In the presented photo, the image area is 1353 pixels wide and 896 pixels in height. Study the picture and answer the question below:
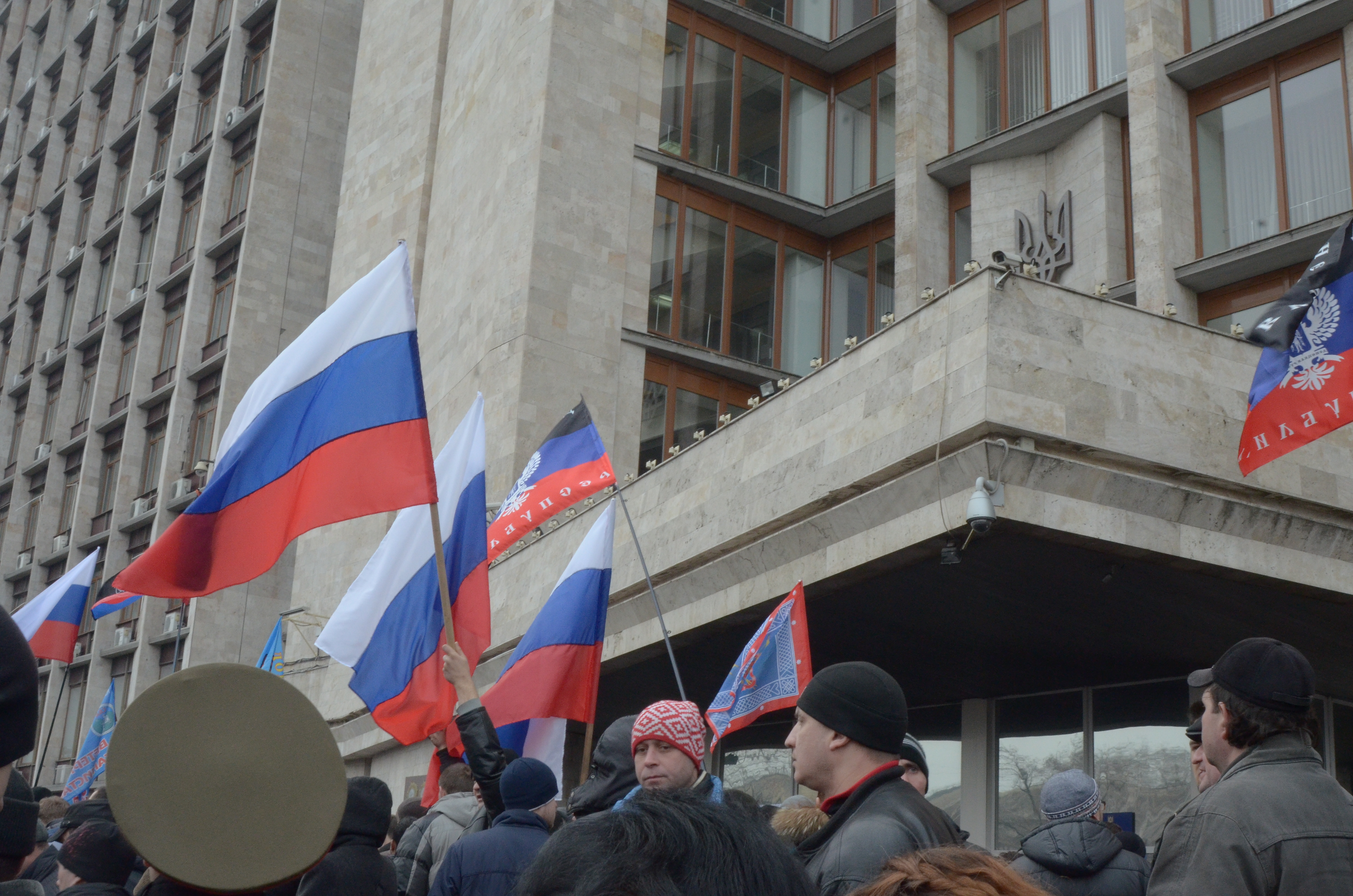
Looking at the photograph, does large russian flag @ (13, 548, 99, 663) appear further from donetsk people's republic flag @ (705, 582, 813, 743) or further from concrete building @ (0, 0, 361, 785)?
concrete building @ (0, 0, 361, 785)

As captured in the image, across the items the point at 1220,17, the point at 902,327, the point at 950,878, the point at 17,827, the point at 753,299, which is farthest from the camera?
the point at 753,299

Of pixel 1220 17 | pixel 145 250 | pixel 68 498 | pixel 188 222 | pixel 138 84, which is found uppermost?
pixel 138 84

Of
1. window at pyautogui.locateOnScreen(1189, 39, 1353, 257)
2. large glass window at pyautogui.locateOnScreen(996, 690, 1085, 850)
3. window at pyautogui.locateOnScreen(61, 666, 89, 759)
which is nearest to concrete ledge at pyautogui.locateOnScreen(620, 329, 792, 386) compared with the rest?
window at pyautogui.locateOnScreen(1189, 39, 1353, 257)

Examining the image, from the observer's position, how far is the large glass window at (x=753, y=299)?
24.0m

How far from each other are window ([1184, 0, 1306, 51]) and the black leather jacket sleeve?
16093mm

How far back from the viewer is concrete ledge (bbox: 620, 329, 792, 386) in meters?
22.1

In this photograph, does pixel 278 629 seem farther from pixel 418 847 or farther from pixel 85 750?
pixel 418 847

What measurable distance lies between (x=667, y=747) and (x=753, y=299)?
65.0 ft

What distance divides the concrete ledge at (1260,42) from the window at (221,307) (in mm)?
24163

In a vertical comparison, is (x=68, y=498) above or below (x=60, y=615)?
above

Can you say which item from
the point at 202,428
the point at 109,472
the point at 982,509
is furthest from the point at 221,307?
the point at 982,509

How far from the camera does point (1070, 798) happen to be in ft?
18.0

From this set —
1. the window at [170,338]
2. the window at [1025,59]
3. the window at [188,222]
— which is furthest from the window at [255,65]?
the window at [1025,59]

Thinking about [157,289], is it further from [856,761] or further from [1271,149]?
[856,761]
